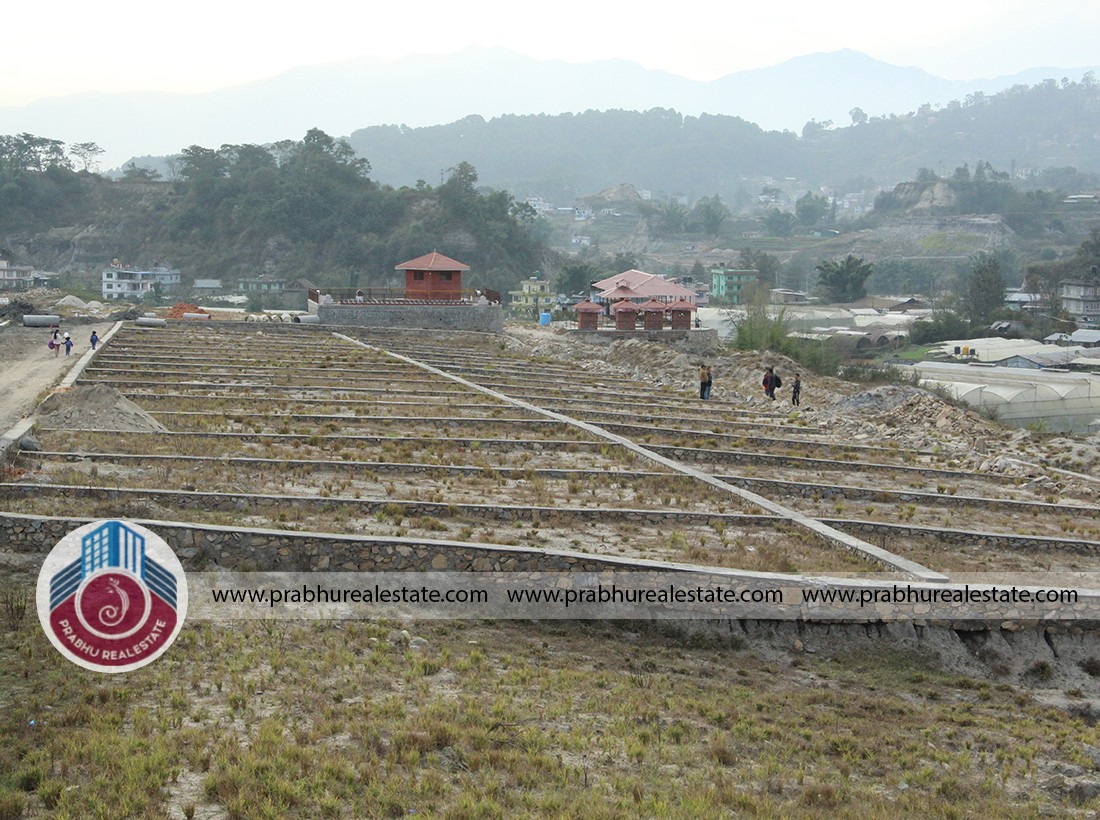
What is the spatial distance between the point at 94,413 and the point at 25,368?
957 cm

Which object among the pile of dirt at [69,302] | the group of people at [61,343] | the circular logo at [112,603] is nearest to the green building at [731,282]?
the pile of dirt at [69,302]

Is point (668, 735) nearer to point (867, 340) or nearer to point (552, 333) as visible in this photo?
point (552, 333)

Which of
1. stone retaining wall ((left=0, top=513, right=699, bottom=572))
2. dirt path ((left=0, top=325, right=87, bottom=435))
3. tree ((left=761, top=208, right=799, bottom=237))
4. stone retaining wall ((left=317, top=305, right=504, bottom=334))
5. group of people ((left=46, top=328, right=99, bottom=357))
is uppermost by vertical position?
tree ((left=761, top=208, right=799, bottom=237))

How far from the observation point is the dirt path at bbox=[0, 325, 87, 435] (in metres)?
20.7

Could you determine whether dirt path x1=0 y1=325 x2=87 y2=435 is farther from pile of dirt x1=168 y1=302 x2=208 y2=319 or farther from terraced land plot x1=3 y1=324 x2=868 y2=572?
pile of dirt x1=168 y1=302 x2=208 y2=319

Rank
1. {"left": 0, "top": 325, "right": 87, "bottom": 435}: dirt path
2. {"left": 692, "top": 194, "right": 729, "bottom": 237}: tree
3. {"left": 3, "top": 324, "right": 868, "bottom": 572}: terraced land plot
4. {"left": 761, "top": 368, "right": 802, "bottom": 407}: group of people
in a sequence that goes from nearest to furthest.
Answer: {"left": 3, "top": 324, "right": 868, "bottom": 572}: terraced land plot
{"left": 0, "top": 325, "right": 87, "bottom": 435}: dirt path
{"left": 761, "top": 368, "right": 802, "bottom": 407}: group of people
{"left": 692, "top": 194, "right": 729, "bottom": 237}: tree

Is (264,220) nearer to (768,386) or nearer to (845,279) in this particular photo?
(845,279)

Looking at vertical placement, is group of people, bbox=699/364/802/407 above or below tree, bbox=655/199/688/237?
below

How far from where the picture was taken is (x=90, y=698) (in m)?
8.20

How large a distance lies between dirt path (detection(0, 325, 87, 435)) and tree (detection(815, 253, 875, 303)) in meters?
64.3

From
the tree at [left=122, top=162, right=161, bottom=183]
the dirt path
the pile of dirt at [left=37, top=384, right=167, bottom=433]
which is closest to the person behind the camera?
the pile of dirt at [left=37, top=384, right=167, bottom=433]

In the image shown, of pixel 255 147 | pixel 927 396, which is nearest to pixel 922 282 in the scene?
pixel 255 147

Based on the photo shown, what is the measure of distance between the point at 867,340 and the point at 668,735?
55.8m

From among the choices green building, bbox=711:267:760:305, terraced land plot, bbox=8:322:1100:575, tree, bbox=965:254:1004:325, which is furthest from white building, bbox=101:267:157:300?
tree, bbox=965:254:1004:325
